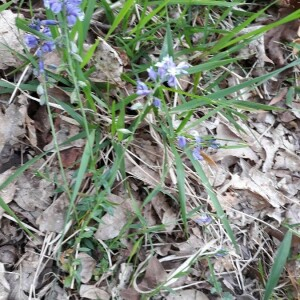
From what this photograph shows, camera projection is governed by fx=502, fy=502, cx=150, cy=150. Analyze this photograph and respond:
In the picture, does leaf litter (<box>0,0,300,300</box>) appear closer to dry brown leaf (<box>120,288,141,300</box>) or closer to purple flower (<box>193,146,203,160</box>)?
dry brown leaf (<box>120,288,141,300</box>)

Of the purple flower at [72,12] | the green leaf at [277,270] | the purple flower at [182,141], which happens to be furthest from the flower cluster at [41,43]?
the green leaf at [277,270]

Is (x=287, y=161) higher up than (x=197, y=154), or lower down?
lower down

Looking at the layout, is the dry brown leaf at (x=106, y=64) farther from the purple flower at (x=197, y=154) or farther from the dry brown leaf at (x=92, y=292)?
the dry brown leaf at (x=92, y=292)

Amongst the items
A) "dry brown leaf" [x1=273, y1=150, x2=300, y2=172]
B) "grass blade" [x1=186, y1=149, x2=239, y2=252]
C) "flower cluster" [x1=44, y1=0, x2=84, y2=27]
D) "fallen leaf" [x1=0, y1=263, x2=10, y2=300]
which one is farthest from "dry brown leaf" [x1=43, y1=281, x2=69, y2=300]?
"dry brown leaf" [x1=273, y1=150, x2=300, y2=172]

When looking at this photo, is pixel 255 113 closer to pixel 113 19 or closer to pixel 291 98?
pixel 291 98

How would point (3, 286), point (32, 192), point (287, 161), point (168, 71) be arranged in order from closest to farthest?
point (168, 71) → point (3, 286) → point (32, 192) → point (287, 161)

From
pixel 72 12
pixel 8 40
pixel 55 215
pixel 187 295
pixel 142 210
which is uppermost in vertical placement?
pixel 72 12

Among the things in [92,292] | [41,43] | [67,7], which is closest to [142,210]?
[92,292]

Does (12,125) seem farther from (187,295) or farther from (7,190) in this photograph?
(187,295)
